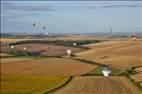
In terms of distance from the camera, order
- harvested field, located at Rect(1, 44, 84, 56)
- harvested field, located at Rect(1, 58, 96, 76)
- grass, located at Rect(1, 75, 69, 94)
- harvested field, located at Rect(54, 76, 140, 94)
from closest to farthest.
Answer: harvested field, located at Rect(54, 76, 140, 94)
grass, located at Rect(1, 75, 69, 94)
harvested field, located at Rect(1, 58, 96, 76)
harvested field, located at Rect(1, 44, 84, 56)

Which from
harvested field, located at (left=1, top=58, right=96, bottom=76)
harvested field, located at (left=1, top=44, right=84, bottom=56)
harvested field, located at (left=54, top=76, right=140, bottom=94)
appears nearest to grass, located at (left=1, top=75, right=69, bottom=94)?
harvested field, located at (left=54, top=76, right=140, bottom=94)

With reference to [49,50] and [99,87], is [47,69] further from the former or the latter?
[49,50]

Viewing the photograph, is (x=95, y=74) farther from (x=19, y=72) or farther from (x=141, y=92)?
(x=141, y=92)

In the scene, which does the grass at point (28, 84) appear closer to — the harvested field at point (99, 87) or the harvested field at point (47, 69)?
the harvested field at point (99, 87)

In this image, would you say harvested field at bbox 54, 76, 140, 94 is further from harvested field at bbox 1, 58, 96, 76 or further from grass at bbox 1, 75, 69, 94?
harvested field at bbox 1, 58, 96, 76

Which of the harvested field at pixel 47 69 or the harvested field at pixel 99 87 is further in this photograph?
the harvested field at pixel 47 69

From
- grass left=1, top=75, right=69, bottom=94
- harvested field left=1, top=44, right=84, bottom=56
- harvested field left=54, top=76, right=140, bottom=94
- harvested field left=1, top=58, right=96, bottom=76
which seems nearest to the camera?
harvested field left=54, top=76, right=140, bottom=94

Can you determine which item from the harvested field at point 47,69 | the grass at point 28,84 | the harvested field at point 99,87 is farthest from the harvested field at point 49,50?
the harvested field at point 99,87
